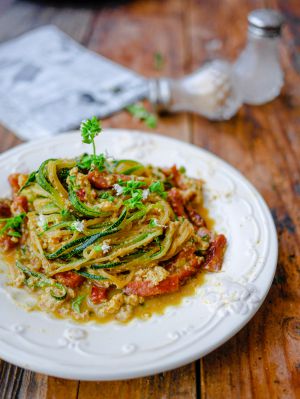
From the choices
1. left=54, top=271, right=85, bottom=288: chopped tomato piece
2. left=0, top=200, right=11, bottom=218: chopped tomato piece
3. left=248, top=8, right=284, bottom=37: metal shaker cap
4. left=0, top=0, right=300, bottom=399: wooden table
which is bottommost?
left=0, top=0, right=300, bottom=399: wooden table

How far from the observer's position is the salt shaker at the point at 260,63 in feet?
17.0

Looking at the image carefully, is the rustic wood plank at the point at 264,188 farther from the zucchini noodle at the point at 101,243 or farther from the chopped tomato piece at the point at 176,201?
the chopped tomato piece at the point at 176,201

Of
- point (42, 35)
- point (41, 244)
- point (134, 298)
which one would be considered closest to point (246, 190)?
point (134, 298)

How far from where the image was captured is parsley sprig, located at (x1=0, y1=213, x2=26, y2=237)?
3308mm

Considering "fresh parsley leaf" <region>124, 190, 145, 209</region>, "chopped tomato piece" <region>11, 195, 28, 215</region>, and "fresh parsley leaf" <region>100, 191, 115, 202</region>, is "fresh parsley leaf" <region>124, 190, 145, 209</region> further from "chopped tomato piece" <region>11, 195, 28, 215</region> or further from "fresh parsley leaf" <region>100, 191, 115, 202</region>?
"chopped tomato piece" <region>11, 195, 28, 215</region>

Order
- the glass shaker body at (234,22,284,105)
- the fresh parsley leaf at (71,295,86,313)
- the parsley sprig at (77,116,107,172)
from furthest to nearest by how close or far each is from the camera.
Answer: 1. the glass shaker body at (234,22,284,105)
2. the parsley sprig at (77,116,107,172)
3. the fresh parsley leaf at (71,295,86,313)

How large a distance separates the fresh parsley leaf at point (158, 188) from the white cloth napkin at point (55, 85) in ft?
6.59

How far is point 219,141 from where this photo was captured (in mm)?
5055

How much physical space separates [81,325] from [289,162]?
2871 millimetres

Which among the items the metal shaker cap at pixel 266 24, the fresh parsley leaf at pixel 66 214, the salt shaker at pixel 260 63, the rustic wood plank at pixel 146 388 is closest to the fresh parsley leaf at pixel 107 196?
the fresh parsley leaf at pixel 66 214

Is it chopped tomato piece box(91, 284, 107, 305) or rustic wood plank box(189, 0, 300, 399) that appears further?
chopped tomato piece box(91, 284, 107, 305)

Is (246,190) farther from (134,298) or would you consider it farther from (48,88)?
(48,88)

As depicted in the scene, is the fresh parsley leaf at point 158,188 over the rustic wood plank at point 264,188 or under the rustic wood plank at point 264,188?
over

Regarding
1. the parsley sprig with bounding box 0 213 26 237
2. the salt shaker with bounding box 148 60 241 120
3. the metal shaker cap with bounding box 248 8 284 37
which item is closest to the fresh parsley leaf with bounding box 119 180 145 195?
the parsley sprig with bounding box 0 213 26 237
